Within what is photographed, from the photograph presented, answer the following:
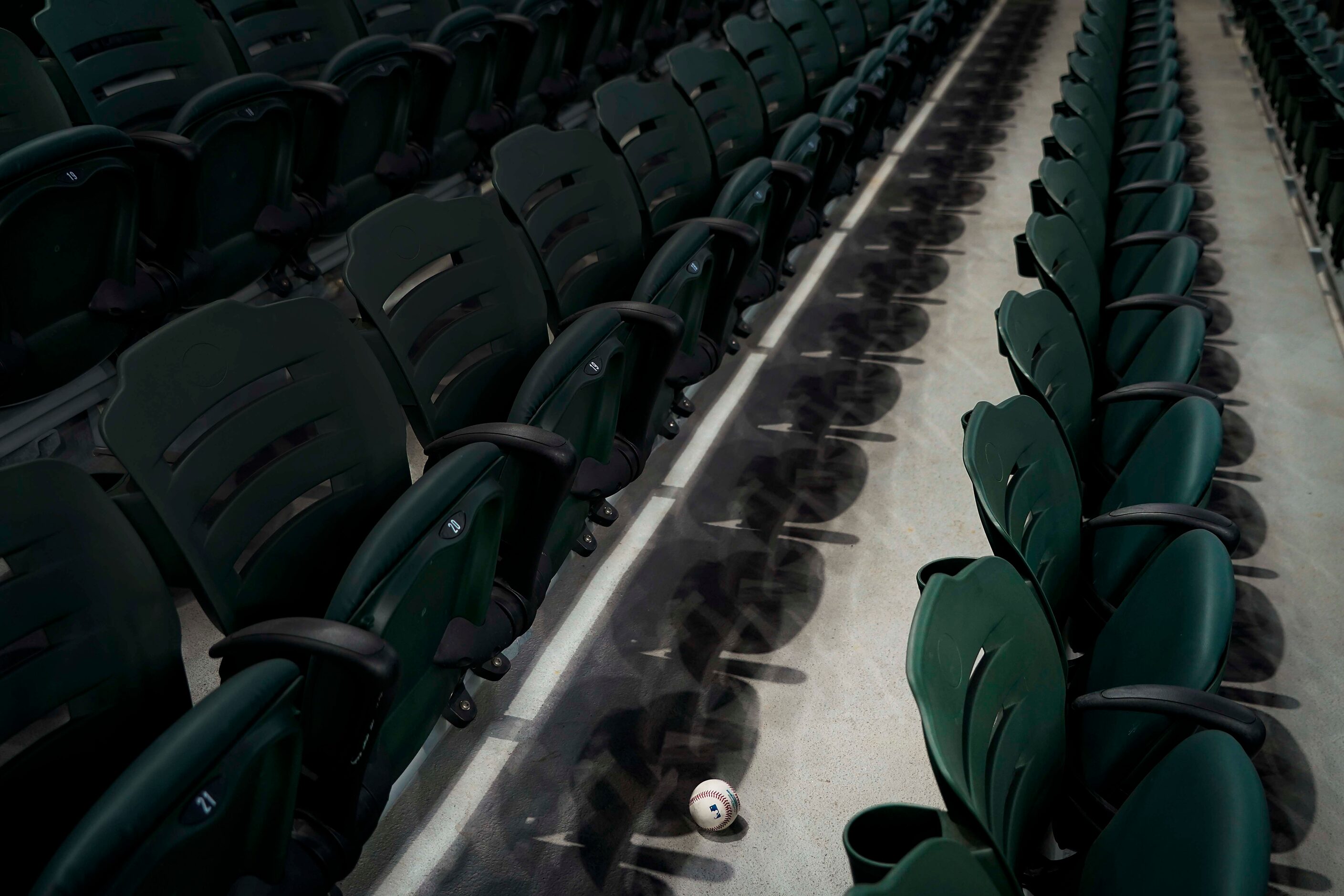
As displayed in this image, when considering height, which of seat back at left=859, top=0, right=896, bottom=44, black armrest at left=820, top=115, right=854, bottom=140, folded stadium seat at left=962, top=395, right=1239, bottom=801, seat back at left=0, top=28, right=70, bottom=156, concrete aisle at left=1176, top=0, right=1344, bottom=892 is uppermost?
seat back at left=0, top=28, right=70, bottom=156

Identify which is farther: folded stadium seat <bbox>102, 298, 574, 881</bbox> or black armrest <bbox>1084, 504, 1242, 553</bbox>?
black armrest <bbox>1084, 504, 1242, 553</bbox>

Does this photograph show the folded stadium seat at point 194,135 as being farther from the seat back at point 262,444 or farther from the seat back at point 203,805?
the seat back at point 203,805

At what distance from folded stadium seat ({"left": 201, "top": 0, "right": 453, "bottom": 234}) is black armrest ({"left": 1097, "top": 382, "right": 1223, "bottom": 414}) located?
1.76m

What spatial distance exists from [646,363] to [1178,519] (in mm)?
927

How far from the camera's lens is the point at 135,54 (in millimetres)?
2289

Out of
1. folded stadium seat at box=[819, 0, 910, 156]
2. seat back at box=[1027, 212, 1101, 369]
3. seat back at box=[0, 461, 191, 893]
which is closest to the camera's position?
seat back at box=[0, 461, 191, 893]

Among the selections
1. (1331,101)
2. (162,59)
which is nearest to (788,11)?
(1331,101)

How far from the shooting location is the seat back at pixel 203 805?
736 mm

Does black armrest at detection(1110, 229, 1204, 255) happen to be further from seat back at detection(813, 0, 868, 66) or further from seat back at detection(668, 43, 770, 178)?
seat back at detection(813, 0, 868, 66)

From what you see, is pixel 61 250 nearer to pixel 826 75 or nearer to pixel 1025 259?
pixel 1025 259

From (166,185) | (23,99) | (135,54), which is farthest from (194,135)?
(135,54)

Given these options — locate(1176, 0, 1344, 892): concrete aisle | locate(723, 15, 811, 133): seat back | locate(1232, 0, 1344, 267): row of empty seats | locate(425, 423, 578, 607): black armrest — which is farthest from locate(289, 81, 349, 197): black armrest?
locate(1232, 0, 1344, 267): row of empty seats

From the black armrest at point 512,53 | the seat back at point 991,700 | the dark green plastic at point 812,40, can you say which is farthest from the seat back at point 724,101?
the seat back at point 991,700

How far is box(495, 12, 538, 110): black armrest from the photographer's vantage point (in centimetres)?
297
